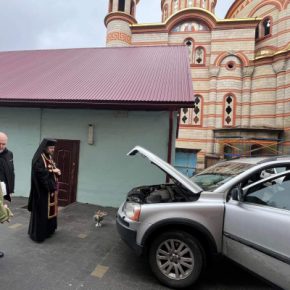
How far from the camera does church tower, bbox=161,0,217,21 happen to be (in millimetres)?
24375

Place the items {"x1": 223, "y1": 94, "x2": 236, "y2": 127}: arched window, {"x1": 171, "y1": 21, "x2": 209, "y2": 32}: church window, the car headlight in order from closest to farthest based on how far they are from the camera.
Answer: the car headlight
{"x1": 223, "y1": 94, "x2": 236, "y2": 127}: arched window
{"x1": 171, "y1": 21, "x2": 209, "y2": 32}: church window

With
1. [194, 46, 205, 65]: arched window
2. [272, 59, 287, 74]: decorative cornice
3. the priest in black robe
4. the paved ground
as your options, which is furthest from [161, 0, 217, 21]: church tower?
the paved ground

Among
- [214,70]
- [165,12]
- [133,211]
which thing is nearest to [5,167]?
[133,211]

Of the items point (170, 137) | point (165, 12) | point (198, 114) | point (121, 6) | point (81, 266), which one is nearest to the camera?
point (81, 266)

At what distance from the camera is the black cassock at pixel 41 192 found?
14.1ft

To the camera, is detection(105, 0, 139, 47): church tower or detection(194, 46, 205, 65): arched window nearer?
detection(194, 46, 205, 65): arched window

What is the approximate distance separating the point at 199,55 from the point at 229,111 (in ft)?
17.5

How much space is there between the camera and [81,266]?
367cm

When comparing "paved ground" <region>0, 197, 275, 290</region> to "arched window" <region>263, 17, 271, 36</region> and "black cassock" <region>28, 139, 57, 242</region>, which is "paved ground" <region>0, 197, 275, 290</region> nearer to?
"black cassock" <region>28, 139, 57, 242</region>

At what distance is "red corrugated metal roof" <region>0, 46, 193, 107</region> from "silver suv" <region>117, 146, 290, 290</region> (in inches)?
132

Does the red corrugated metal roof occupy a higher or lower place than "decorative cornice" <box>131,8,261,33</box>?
lower

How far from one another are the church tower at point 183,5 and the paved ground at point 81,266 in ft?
82.3

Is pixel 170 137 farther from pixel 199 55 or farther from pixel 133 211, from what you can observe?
pixel 199 55

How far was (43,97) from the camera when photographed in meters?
7.05
